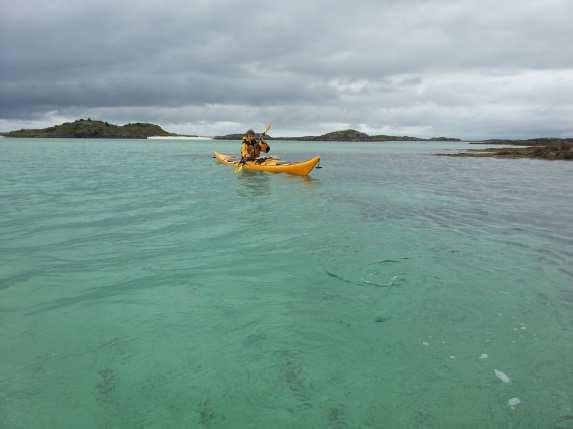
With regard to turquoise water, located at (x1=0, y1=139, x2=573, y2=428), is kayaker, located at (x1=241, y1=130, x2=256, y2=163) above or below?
above

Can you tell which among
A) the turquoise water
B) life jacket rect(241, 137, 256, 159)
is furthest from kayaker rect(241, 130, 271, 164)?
the turquoise water

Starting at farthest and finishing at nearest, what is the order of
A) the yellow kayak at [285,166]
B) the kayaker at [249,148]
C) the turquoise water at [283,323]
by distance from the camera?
the kayaker at [249,148] → the yellow kayak at [285,166] → the turquoise water at [283,323]

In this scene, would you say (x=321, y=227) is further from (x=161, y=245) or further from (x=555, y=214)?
(x=555, y=214)

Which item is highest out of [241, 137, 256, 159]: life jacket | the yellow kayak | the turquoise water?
[241, 137, 256, 159]: life jacket

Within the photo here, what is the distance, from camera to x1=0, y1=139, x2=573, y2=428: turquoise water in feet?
13.7

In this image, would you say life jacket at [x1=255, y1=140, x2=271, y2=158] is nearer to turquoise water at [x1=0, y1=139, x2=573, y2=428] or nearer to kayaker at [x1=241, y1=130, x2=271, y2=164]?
kayaker at [x1=241, y1=130, x2=271, y2=164]

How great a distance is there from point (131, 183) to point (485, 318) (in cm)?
2017

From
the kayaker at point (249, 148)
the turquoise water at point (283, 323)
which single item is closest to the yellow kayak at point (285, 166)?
the kayaker at point (249, 148)

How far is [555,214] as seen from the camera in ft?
47.9

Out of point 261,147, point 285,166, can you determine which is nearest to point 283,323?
point 285,166

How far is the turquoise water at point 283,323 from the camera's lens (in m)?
4.18

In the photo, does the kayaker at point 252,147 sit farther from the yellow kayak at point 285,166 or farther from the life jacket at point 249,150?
the yellow kayak at point 285,166

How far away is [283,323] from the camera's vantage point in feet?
19.7

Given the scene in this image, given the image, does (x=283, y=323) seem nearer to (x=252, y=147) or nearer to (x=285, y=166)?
(x=285, y=166)
